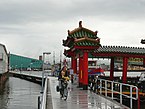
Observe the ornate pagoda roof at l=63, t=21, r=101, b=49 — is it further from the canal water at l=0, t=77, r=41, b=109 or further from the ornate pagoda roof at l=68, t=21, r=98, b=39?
the canal water at l=0, t=77, r=41, b=109

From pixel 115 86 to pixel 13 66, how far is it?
139 m

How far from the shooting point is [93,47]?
2534cm

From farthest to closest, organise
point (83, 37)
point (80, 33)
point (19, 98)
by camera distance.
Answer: point (19, 98), point (80, 33), point (83, 37)

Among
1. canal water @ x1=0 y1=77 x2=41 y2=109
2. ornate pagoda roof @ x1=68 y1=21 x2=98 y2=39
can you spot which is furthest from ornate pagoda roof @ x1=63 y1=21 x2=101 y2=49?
canal water @ x1=0 y1=77 x2=41 y2=109

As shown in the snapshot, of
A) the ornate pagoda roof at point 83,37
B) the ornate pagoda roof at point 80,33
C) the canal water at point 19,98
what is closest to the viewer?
the ornate pagoda roof at point 83,37

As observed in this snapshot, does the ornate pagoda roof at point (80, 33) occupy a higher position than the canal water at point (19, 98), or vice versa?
the ornate pagoda roof at point (80, 33)

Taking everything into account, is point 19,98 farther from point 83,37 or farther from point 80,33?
point 83,37

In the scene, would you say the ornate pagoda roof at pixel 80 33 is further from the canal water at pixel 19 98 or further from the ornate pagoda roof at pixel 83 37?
the canal water at pixel 19 98

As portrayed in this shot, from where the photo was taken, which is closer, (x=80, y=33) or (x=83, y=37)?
(x=83, y=37)

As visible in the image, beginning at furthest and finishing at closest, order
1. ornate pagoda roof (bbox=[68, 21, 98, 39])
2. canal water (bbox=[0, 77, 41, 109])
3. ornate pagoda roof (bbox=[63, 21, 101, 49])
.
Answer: canal water (bbox=[0, 77, 41, 109]) < ornate pagoda roof (bbox=[68, 21, 98, 39]) < ornate pagoda roof (bbox=[63, 21, 101, 49])

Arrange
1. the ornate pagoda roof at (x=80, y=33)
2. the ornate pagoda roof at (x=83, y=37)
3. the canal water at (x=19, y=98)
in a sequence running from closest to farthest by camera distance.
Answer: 1. the ornate pagoda roof at (x=83, y=37)
2. the ornate pagoda roof at (x=80, y=33)
3. the canal water at (x=19, y=98)

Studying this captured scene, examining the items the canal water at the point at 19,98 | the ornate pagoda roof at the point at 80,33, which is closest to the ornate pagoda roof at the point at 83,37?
the ornate pagoda roof at the point at 80,33

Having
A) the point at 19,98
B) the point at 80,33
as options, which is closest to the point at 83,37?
the point at 80,33

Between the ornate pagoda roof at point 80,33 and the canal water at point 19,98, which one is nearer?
the ornate pagoda roof at point 80,33
